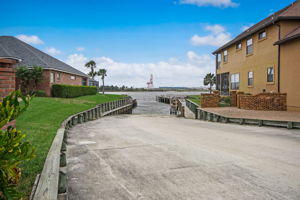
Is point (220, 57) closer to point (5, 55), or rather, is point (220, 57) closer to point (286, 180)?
point (5, 55)

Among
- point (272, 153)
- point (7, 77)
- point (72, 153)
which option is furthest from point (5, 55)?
point (272, 153)

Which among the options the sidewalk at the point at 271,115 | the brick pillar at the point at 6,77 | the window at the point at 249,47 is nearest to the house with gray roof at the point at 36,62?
the sidewalk at the point at 271,115

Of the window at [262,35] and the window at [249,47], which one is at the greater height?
the window at [262,35]

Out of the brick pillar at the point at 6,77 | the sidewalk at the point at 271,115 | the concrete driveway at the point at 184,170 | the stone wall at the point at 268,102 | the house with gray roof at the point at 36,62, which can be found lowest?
the concrete driveway at the point at 184,170

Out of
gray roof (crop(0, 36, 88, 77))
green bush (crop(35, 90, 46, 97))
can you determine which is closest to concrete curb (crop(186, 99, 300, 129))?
green bush (crop(35, 90, 46, 97))

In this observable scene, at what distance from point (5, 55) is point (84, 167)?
2063 centimetres

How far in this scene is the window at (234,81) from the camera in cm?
2329

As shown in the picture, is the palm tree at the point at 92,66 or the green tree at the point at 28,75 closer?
the green tree at the point at 28,75

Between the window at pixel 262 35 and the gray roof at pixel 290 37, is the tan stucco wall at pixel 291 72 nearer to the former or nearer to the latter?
the gray roof at pixel 290 37

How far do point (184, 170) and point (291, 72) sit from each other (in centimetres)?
1456

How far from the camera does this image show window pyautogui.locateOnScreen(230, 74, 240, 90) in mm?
23291

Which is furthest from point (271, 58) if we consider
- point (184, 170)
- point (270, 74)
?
point (184, 170)

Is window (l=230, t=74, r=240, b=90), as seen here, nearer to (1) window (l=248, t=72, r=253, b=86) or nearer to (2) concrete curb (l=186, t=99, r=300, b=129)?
(1) window (l=248, t=72, r=253, b=86)

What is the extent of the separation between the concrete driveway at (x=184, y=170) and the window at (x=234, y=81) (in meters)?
16.8
